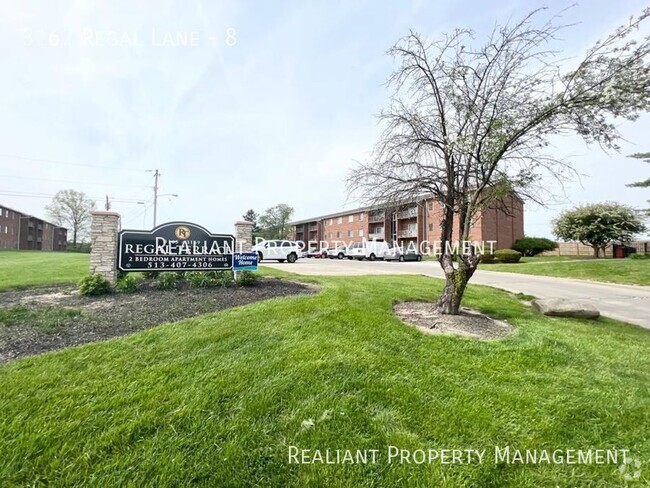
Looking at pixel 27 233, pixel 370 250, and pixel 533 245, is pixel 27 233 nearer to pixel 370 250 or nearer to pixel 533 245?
pixel 370 250

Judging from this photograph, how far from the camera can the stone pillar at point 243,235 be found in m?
8.48

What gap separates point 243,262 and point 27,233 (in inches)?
2855

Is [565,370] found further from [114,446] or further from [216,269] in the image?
[216,269]

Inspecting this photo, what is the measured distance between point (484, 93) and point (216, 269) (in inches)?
276

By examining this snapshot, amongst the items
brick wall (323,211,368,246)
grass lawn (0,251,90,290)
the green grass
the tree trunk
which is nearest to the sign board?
grass lawn (0,251,90,290)

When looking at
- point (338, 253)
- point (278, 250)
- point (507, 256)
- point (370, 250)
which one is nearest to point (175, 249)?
point (278, 250)

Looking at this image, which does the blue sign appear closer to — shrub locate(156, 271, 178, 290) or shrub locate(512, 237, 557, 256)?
shrub locate(156, 271, 178, 290)

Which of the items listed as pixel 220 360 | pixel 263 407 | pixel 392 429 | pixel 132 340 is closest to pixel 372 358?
pixel 392 429

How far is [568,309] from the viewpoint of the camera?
21.1 ft

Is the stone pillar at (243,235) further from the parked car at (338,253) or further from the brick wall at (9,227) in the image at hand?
the brick wall at (9,227)

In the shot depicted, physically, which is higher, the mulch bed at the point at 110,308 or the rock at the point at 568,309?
the mulch bed at the point at 110,308

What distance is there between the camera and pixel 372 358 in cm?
327

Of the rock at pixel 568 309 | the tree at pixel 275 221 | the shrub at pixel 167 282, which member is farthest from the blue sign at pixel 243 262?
the tree at pixel 275 221

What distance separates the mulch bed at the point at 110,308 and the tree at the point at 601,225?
28243 mm
